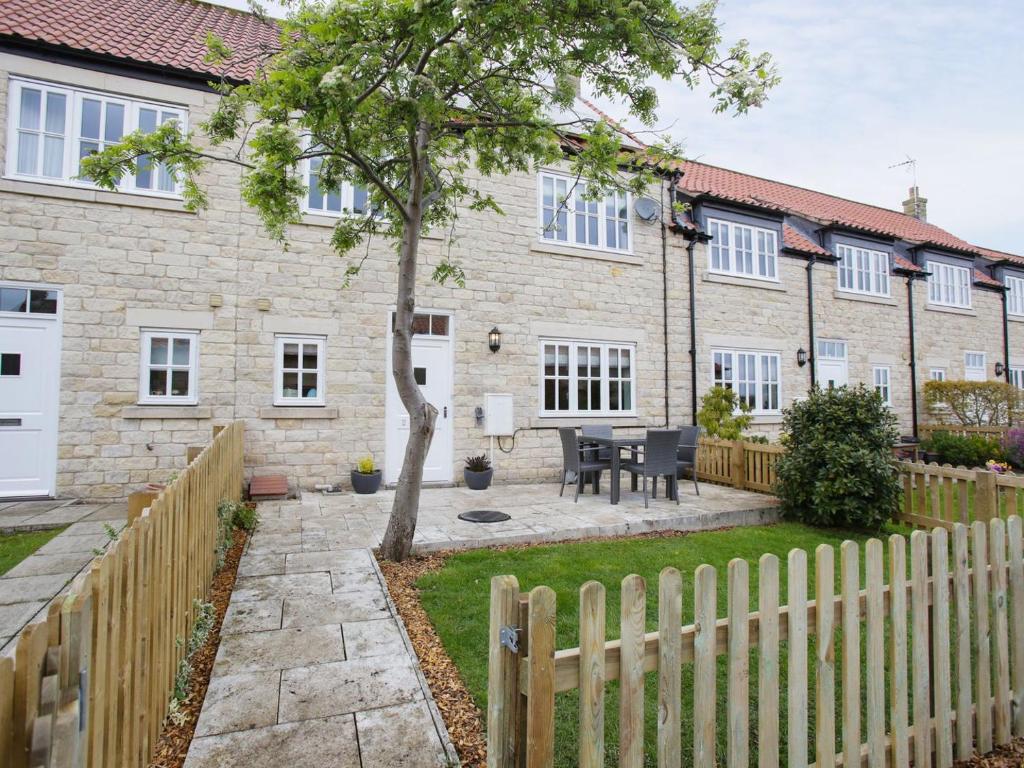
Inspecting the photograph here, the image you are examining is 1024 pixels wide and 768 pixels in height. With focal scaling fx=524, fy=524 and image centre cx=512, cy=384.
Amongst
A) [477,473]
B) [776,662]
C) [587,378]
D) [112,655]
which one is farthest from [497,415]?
[112,655]

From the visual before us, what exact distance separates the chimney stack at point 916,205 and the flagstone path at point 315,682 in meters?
25.1

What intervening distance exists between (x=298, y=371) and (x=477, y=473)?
3.41 metres

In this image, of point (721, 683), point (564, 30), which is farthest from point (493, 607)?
point (564, 30)

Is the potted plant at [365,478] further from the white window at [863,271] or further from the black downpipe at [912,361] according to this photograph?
the black downpipe at [912,361]

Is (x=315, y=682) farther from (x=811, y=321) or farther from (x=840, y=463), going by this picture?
(x=811, y=321)

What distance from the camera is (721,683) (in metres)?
3.23

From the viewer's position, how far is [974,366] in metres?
17.0

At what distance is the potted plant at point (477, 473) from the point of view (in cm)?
909

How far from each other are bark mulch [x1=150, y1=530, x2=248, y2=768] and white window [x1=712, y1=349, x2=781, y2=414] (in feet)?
34.4

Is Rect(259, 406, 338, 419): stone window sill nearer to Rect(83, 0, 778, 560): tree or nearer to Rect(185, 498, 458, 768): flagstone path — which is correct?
Rect(83, 0, 778, 560): tree

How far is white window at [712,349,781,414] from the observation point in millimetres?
12133

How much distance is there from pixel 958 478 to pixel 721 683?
510 centimetres

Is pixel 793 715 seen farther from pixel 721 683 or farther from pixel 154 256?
pixel 154 256

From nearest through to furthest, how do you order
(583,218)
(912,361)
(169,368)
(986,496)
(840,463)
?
(986,496) < (840,463) < (169,368) < (583,218) < (912,361)
